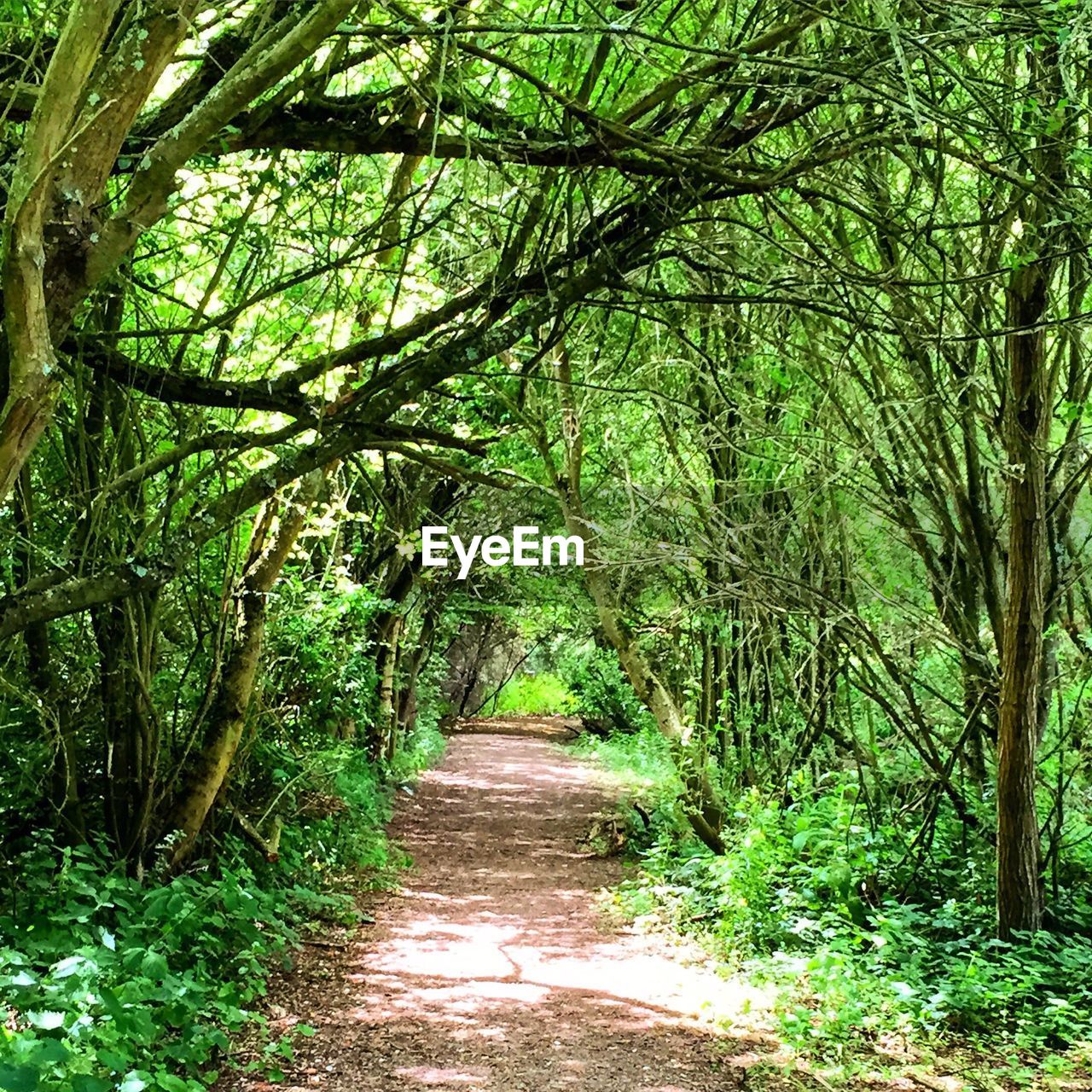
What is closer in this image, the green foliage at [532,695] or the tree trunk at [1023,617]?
the tree trunk at [1023,617]

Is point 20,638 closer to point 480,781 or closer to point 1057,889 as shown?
point 1057,889

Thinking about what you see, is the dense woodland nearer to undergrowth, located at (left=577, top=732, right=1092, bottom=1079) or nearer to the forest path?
undergrowth, located at (left=577, top=732, right=1092, bottom=1079)

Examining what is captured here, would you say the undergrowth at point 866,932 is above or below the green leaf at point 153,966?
below

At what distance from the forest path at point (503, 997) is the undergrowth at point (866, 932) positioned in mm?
451

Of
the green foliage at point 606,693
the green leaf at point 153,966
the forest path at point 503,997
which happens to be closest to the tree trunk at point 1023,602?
the forest path at point 503,997

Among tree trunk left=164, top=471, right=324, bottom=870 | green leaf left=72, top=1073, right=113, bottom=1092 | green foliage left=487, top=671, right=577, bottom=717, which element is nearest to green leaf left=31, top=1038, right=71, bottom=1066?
green leaf left=72, top=1073, right=113, bottom=1092

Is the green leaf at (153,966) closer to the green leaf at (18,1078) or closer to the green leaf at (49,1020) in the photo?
the green leaf at (49,1020)

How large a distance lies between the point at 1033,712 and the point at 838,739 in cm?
255

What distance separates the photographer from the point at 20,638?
512 centimetres

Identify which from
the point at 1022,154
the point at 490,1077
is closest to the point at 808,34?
the point at 1022,154

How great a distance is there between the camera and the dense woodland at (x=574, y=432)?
3.29 meters

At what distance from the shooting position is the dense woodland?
3293mm

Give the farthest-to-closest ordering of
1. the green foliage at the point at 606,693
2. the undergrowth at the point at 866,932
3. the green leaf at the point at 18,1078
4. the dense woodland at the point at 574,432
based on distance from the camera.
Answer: the green foliage at the point at 606,693
the undergrowth at the point at 866,932
the dense woodland at the point at 574,432
the green leaf at the point at 18,1078

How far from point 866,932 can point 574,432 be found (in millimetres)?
4256
